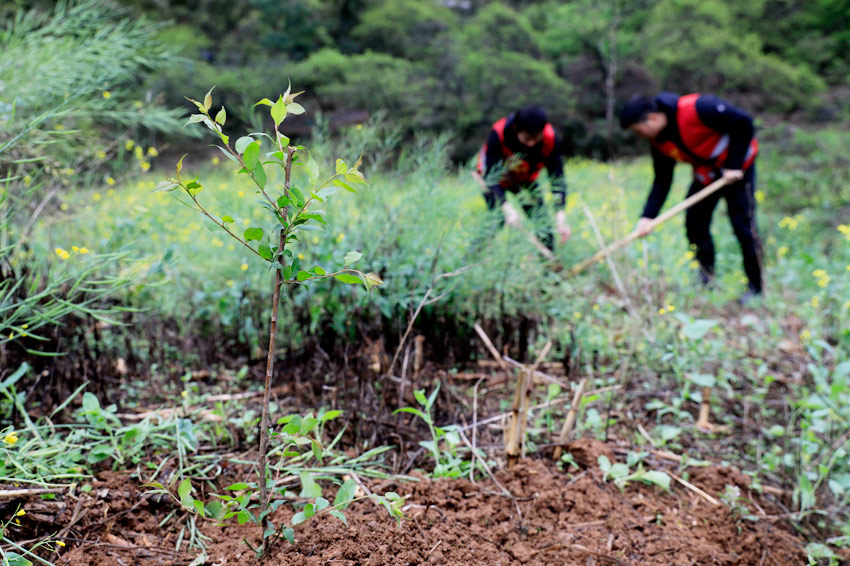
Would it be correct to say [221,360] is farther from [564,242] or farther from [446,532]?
[564,242]

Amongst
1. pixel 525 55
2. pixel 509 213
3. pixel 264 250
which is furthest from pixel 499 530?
pixel 525 55

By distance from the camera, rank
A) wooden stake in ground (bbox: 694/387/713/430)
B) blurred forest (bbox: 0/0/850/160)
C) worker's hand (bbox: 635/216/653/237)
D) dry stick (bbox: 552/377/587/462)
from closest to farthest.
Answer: dry stick (bbox: 552/377/587/462) → wooden stake in ground (bbox: 694/387/713/430) → worker's hand (bbox: 635/216/653/237) → blurred forest (bbox: 0/0/850/160)

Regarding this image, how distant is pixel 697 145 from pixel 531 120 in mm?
1329

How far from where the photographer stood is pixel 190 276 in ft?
9.45

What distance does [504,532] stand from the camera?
136 centimetres

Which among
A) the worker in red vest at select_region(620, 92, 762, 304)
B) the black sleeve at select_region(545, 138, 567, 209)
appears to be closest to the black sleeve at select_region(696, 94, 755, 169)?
the worker in red vest at select_region(620, 92, 762, 304)

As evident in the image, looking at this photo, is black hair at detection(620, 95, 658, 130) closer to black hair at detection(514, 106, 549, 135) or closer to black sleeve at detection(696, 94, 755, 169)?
black sleeve at detection(696, 94, 755, 169)

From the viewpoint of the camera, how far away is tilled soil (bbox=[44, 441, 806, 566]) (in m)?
1.21

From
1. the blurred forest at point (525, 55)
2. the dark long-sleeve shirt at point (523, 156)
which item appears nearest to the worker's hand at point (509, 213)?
the dark long-sleeve shirt at point (523, 156)

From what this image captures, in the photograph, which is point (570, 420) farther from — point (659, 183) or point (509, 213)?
point (659, 183)

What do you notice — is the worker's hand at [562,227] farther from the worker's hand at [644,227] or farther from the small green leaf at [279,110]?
the small green leaf at [279,110]

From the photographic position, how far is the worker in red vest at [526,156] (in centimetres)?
344

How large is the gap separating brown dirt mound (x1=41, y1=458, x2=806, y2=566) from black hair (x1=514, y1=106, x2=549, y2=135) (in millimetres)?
2310

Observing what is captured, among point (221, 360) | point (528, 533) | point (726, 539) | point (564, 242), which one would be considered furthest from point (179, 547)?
point (564, 242)
